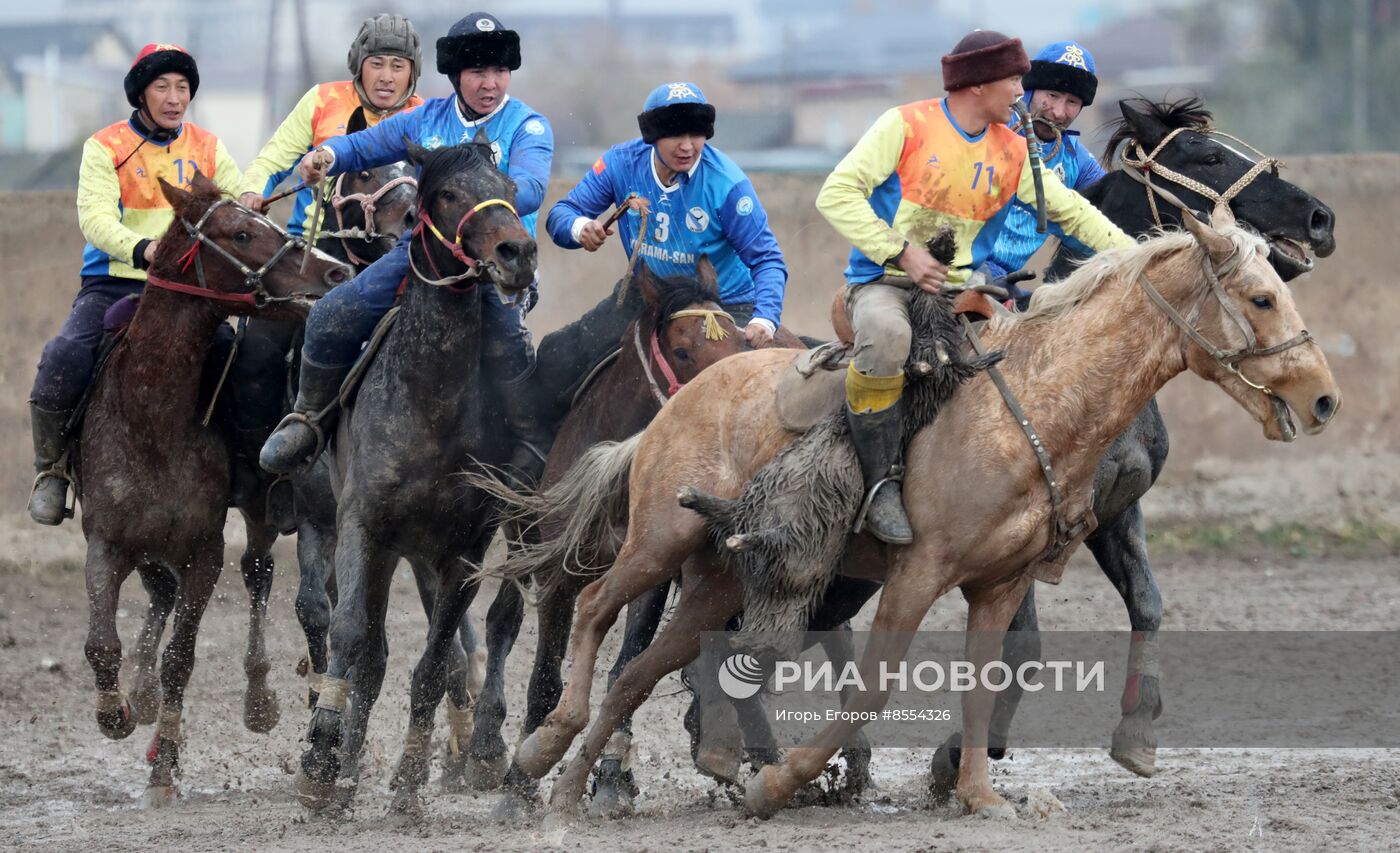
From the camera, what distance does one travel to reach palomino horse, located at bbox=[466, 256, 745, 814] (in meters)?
6.41

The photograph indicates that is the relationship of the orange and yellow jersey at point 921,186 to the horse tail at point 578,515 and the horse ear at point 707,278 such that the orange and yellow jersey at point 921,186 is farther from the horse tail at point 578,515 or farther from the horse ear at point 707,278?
the horse tail at point 578,515

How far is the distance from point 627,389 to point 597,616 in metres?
1.01

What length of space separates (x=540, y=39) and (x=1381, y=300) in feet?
241

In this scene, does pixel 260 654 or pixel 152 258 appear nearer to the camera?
pixel 152 258

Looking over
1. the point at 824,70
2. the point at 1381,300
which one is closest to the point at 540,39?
the point at 824,70

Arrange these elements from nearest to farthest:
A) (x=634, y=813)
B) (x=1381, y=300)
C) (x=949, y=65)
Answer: (x=949, y=65) < (x=634, y=813) < (x=1381, y=300)

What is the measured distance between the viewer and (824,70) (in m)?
57.2

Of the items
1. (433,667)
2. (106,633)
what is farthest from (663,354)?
(106,633)

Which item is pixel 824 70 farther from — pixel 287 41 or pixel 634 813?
pixel 634 813

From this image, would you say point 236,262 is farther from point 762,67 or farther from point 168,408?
point 762,67

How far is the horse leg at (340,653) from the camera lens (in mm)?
6199

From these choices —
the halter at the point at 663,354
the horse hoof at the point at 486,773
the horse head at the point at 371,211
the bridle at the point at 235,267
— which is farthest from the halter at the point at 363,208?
the horse hoof at the point at 486,773

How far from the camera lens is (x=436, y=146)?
6.42 m

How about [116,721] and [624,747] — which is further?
[116,721]
